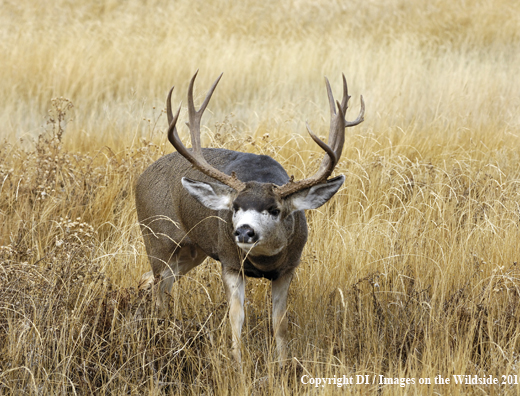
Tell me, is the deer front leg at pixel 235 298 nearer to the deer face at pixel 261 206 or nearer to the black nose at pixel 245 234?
the deer face at pixel 261 206

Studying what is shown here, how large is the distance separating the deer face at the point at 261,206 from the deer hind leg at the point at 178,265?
849mm

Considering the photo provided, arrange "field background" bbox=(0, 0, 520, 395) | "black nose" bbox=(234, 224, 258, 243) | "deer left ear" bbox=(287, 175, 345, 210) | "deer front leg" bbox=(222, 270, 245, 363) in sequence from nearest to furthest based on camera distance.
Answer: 1. "black nose" bbox=(234, 224, 258, 243)
2. "field background" bbox=(0, 0, 520, 395)
3. "deer left ear" bbox=(287, 175, 345, 210)
4. "deer front leg" bbox=(222, 270, 245, 363)

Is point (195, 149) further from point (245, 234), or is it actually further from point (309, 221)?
point (309, 221)

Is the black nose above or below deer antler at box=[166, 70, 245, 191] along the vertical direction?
below

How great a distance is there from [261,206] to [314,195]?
1.16 feet

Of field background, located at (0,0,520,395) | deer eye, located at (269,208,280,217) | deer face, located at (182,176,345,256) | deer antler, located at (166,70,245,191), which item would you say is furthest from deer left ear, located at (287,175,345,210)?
field background, located at (0,0,520,395)

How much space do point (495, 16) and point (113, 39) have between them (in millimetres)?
9162

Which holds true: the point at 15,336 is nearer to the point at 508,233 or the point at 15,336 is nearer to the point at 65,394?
the point at 65,394

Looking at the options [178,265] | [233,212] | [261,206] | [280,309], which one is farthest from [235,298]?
[178,265]

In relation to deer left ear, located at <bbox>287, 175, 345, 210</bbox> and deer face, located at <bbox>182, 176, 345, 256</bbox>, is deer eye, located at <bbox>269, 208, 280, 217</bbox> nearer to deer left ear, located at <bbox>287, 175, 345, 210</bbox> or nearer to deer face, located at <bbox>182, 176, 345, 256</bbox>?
deer face, located at <bbox>182, 176, 345, 256</bbox>

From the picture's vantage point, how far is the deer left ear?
147 inches

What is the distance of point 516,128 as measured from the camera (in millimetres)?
7527

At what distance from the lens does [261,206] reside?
360 centimetres

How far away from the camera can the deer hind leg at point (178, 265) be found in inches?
180
